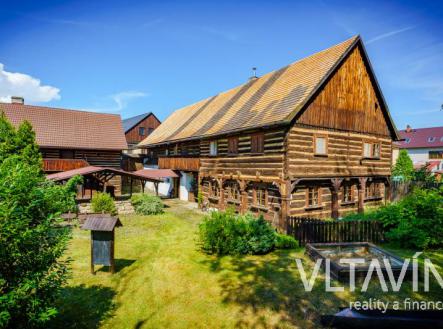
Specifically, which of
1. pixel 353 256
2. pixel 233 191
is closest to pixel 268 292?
pixel 353 256

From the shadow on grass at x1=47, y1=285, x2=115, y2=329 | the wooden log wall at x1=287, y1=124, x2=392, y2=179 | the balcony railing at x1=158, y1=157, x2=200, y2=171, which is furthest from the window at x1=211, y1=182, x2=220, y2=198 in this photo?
the shadow on grass at x1=47, y1=285, x2=115, y2=329

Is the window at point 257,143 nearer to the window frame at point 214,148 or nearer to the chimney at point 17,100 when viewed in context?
the window frame at point 214,148

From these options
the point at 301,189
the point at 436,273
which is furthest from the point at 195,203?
the point at 436,273

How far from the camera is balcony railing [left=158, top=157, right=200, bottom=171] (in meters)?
23.9

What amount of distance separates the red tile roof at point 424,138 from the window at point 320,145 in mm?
48268

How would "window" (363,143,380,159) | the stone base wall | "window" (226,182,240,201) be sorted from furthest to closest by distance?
the stone base wall → "window" (226,182,240,201) → "window" (363,143,380,159)

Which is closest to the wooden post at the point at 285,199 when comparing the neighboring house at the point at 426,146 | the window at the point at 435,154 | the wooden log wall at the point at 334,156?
the wooden log wall at the point at 334,156

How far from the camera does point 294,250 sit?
11.6 meters

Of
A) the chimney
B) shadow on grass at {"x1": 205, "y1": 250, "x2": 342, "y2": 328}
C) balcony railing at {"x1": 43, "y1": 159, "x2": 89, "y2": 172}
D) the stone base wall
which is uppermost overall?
the chimney

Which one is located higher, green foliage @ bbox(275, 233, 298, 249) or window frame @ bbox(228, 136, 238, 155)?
window frame @ bbox(228, 136, 238, 155)

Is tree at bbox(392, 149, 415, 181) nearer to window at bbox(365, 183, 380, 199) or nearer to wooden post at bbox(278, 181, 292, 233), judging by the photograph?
window at bbox(365, 183, 380, 199)

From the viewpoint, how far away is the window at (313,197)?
1662 centimetres

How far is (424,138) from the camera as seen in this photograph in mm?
56219

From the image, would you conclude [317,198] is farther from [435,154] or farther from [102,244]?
[435,154]
